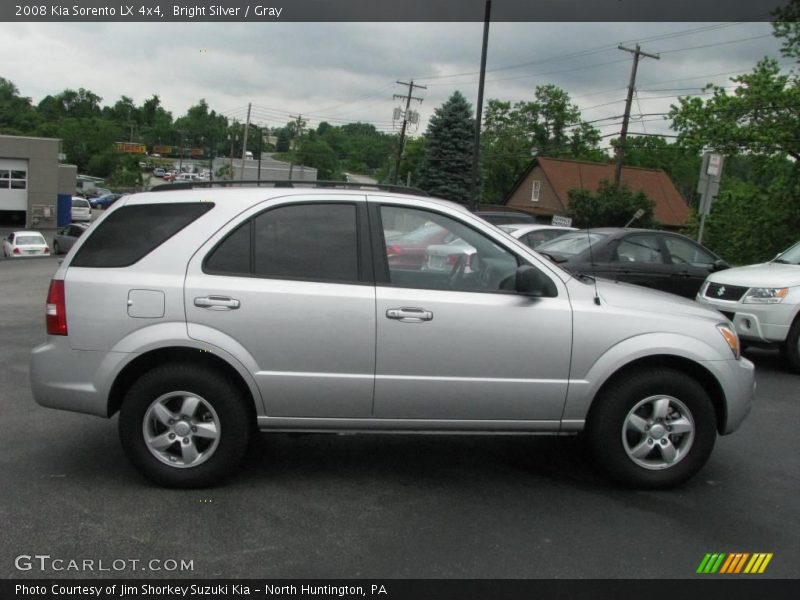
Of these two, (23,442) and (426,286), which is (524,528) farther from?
(23,442)

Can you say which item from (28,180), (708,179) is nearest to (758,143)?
(708,179)

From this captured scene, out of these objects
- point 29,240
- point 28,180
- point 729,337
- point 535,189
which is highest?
point 535,189

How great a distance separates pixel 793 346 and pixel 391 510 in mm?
6371

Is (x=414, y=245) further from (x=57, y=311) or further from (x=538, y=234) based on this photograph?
(x=538, y=234)

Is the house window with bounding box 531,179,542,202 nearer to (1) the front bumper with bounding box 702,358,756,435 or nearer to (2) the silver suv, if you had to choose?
(1) the front bumper with bounding box 702,358,756,435

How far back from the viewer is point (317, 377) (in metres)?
4.56

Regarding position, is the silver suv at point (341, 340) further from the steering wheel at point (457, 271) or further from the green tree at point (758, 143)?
the green tree at point (758, 143)

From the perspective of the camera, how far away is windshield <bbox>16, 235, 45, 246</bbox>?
35.8 m

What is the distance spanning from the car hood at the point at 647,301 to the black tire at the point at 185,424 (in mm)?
2400

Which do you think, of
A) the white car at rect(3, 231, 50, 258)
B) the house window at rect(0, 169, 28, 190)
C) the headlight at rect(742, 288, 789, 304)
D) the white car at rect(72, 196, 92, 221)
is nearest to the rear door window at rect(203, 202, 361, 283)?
the headlight at rect(742, 288, 789, 304)

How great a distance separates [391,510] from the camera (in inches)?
175

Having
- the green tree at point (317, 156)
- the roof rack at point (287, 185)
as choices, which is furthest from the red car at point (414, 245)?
the green tree at point (317, 156)

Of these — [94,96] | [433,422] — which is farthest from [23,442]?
[94,96]

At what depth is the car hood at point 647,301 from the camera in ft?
15.9
